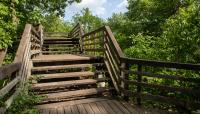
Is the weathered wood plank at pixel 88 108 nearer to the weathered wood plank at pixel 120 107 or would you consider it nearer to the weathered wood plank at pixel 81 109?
the weathered wood plank at pixel 81 109

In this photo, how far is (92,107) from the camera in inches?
239

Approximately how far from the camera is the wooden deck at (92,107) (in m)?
5.70

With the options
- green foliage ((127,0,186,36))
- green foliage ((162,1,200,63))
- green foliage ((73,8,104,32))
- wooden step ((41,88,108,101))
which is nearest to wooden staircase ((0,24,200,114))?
wooden step ((41,88,108,101))

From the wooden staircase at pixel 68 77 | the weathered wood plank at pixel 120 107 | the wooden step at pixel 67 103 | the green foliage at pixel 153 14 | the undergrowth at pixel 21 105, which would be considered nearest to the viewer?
the undergrowth at pixel 21 105

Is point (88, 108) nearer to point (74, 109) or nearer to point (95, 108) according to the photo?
point (95, 108)

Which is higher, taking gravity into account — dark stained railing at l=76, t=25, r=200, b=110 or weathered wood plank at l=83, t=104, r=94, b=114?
dark stained railing at l=76, t=25, r=200, b=110

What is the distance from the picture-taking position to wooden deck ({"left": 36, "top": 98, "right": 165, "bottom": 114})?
5695 mm

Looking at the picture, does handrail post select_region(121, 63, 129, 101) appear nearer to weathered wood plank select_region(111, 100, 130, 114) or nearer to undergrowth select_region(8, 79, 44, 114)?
weathered wood plank select_region(111, 100, 130, 114)

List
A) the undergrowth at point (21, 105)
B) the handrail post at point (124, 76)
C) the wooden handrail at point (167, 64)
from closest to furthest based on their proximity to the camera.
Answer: the undergrowth at point (21, 105), the wooden handrail at point (167, 64), the handrail post at point (124, 76)

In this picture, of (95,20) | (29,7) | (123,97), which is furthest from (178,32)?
(95,20)

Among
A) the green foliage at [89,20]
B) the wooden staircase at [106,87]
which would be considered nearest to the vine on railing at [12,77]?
the wooden staircase at [106,87]

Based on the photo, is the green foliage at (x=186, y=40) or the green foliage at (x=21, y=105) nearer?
the green foliage at (x=21, y=105)

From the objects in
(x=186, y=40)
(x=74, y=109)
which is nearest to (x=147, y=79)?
(x=186, y=40)

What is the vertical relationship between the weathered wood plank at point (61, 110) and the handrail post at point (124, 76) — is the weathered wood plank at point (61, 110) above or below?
below
